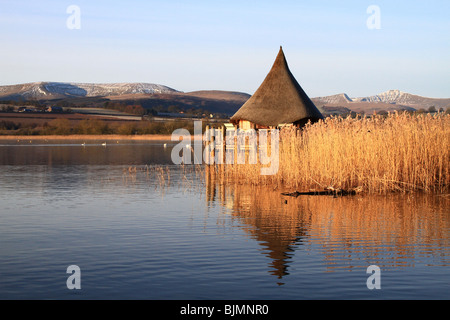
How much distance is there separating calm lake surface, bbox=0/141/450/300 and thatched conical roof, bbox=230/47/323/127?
507 inches

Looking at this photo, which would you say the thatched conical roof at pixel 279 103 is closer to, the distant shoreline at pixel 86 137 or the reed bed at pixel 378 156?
the reed bed at pixel 378 156

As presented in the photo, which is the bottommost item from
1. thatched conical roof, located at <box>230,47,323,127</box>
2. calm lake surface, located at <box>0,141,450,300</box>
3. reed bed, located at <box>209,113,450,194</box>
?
calm lake surface, located at <box>0,141,450,300</box>

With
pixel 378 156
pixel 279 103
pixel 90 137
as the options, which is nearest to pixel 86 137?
pixel 90 137

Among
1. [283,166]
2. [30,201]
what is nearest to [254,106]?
[283,166]

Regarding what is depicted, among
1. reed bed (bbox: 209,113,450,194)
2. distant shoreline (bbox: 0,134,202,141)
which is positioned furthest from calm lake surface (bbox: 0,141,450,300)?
distant shoreline (bbox: 0,134,202,141)

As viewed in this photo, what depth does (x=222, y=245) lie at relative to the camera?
394 inches

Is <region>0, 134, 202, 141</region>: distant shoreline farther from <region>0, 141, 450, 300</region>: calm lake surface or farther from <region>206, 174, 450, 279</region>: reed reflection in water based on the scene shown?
<region>206, 174, 450, 279</region>: reed reflection in water

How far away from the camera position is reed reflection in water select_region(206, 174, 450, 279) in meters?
8.99

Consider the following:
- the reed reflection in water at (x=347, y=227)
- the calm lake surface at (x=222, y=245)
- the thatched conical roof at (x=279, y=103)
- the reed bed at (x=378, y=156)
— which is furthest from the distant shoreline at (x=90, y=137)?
the reed reflection in water at (x=347, y=227)

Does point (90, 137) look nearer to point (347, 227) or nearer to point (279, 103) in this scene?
point (279, 103)

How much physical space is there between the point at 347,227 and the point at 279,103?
19.6 m

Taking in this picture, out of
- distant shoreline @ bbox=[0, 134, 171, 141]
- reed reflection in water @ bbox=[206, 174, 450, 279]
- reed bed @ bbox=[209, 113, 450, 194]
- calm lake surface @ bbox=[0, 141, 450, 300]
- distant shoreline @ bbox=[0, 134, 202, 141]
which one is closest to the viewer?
calm lake surface @ bbox=[0, 141, 450, 300]
